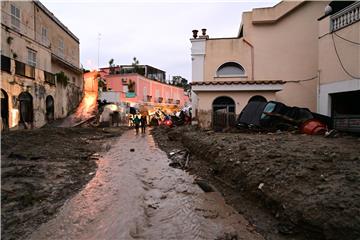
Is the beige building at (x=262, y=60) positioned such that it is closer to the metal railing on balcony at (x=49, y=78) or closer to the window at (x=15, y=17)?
the metal railing on balcony at (x=49, y=78)

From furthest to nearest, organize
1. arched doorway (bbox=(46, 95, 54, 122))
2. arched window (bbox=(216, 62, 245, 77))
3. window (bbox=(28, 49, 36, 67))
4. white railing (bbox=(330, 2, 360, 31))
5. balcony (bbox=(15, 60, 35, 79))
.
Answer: arched doorway (bbox=(46, 95, 54, 122)) → arched window (bbox=(216, 62, 245, 77)) → window (bbox=(28, 49, 36, 67)) → balcony (bbox=(15, 60, 35, 79)) → white railing (bbox=(330, 2, 360, 31))

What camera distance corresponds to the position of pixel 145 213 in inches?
214

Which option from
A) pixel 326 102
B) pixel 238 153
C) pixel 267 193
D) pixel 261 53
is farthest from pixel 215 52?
pixel 267 193

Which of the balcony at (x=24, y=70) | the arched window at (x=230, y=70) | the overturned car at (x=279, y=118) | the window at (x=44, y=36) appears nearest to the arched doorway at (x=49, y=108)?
the balcony at (x=24, y=70)

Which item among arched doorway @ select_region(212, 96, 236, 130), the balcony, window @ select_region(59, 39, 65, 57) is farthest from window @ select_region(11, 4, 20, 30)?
arched doorway @ select_region(212, 96, 236, 130)

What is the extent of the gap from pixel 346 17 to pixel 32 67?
17.9 m

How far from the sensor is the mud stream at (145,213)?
4594mm

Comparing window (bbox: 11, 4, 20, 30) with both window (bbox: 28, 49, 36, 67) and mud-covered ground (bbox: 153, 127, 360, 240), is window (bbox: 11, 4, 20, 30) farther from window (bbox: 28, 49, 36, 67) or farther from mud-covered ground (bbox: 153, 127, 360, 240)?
mud-covered ground (bbox: 153, 127, 360, 240)

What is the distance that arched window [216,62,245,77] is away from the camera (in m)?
19.2

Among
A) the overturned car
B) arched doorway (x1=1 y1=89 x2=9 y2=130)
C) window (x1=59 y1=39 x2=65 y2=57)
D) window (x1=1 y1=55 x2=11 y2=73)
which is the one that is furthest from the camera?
window (x1=59 y1=39 x2=65 y2=57)

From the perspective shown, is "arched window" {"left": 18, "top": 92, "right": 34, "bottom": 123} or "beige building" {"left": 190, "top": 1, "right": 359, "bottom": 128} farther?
"beige building" {"left": 190, "top": 1, "right": 359, "bottom": 128}

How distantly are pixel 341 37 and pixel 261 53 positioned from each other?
6.98 metres

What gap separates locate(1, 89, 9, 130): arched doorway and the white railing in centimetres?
1716

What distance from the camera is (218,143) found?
9.57 m
